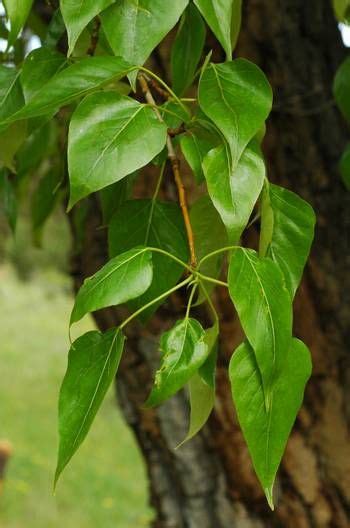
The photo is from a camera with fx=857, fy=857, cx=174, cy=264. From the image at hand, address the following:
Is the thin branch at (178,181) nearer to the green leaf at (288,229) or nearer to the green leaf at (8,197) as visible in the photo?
the green leaf at (288,229)

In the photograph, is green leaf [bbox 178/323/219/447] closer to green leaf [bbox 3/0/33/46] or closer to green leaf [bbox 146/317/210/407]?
green leaf [bbox 146/317/210/407]

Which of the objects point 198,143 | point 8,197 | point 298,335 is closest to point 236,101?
point 198,143

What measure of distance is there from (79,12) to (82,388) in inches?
7.5

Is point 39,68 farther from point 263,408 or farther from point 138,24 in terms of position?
point 263,408

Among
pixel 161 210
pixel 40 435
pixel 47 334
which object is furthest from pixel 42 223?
pixel 47 334

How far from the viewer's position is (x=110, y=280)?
43cm

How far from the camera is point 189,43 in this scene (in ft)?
1.85

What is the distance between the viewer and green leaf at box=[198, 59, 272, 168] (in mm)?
426

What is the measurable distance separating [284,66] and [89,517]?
8.38 feet

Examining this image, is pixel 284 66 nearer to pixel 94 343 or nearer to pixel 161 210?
pixel 161 210

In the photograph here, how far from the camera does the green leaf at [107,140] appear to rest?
1.39 feet

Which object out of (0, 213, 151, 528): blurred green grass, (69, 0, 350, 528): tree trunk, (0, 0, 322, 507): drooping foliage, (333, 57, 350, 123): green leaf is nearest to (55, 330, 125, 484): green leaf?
(0, 0, 322, 507): drooping foliage

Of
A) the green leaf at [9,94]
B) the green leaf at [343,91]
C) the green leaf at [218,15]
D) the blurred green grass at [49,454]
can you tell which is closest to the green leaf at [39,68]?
the green leaf at [9,94]

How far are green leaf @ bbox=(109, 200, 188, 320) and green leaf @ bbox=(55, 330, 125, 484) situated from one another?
0.27 ft
